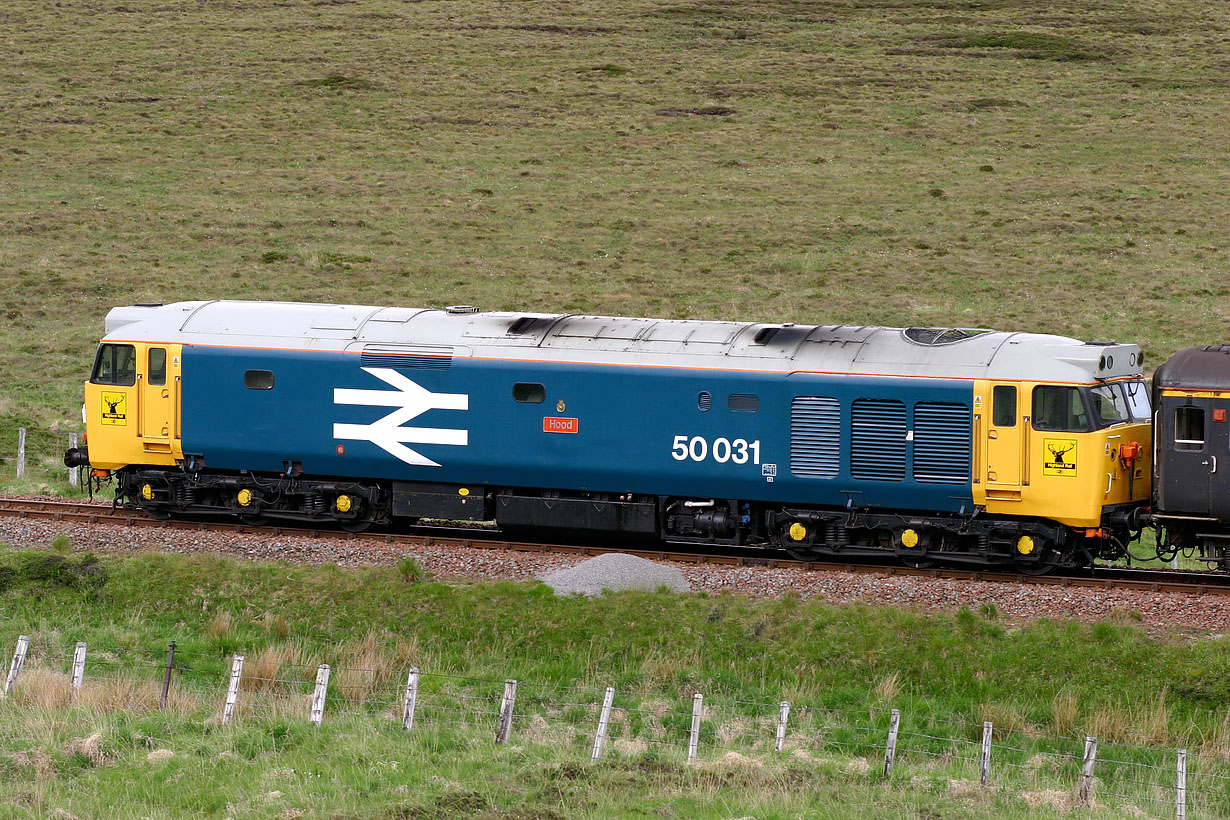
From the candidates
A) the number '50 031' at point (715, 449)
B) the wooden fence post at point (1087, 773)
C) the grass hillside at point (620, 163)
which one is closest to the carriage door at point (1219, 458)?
the number '50 031' at point (715, 449)

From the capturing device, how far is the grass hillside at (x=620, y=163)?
4947 centimetres

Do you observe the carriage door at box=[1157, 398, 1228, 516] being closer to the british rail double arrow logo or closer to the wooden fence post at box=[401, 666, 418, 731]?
the british rail double arrow logo

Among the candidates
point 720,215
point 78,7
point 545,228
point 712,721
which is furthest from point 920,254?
point 78,7

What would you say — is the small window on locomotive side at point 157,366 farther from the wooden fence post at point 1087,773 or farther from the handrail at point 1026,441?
the wooden fence post at point 1087,773

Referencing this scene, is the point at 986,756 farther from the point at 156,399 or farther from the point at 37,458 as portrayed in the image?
the point at 37,458

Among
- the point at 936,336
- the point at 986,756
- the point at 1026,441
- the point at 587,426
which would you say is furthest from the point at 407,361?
the point at 986,756

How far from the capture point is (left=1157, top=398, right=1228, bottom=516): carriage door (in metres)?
20.3

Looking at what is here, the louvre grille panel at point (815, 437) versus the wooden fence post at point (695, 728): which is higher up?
the louvre grille panel at point (815, 437)

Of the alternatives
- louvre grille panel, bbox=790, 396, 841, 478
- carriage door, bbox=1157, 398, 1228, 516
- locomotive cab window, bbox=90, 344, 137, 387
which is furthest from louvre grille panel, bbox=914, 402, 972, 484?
locomotive cab window, bbox=90, 344, 137, 387

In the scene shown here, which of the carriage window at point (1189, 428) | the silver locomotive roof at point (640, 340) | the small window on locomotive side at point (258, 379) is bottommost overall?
the carriage window at point (1189, 428)

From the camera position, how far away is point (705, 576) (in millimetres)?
21531

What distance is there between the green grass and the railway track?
7.21 feet

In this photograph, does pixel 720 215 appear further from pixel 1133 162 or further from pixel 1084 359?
pixel 1084 359

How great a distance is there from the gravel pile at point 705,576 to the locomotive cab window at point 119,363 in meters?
2.67
